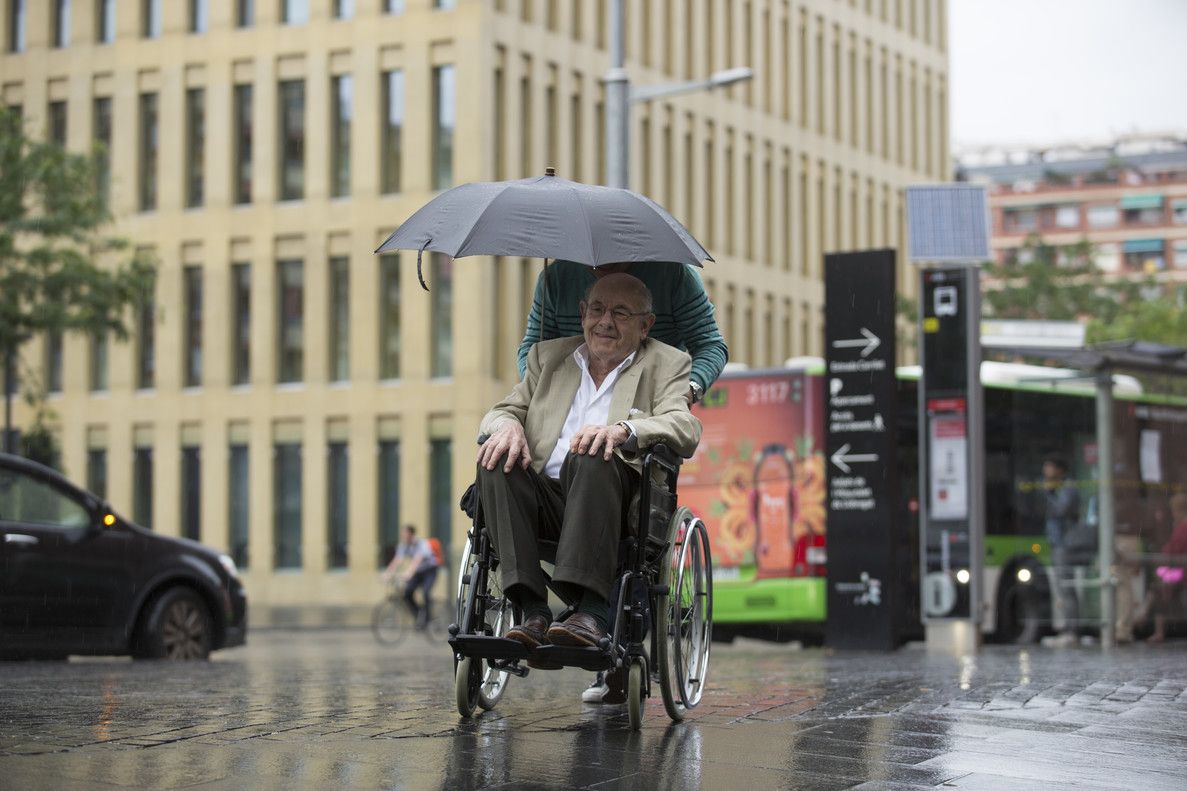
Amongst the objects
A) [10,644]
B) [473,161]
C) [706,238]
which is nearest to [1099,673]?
[10,644]

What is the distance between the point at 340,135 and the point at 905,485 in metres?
26.3

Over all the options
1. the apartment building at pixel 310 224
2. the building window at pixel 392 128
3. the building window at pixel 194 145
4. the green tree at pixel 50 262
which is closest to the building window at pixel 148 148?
the apartment building at pixel 310 224

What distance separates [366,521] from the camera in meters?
43.3

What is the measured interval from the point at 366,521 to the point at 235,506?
3692mm

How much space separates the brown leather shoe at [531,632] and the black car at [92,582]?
24.6 ft

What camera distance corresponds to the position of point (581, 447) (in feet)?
22.2

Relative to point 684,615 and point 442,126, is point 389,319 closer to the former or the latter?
point 442,126

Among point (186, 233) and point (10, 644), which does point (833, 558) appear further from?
point (186, 233)

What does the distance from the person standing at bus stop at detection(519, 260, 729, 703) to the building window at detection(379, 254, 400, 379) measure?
36097 millimetres

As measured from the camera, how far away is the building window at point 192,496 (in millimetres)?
45469

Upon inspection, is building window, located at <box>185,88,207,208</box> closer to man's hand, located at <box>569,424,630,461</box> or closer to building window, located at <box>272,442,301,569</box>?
building window, located at <box>272,442,301,569</box>

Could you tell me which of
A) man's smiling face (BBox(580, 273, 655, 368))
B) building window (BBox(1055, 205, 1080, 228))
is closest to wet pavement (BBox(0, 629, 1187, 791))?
man's smiling face (BBox(580, 273, 655, 368))

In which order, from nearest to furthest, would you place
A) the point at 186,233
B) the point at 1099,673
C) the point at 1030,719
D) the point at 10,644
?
the point at 1030,719, the point at 1099,673, the point at 10,644, the point at 186,233

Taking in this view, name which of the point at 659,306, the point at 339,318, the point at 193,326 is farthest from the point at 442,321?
the point at 659,306
